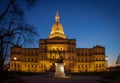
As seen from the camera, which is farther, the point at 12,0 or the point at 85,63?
the point at 85,63

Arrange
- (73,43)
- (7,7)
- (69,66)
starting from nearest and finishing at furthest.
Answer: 1. (7,7)
2. (69,66)
3. (73,43)

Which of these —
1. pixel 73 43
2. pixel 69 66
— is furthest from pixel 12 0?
pixel 73 43

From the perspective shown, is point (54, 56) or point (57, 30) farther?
→ point (57, 30)

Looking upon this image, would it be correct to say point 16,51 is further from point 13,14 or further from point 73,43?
point 13,14

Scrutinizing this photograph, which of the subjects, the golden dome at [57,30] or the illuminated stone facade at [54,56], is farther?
the golden dome at [57,30]

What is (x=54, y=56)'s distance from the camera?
127062mm

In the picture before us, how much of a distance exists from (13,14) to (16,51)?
110 meters

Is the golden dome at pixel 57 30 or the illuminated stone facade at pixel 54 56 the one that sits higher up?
the golden dome at pixel 57 30

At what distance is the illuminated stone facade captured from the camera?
128625mm

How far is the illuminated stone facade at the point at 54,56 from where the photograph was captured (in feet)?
422

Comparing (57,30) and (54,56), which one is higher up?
(57,30)

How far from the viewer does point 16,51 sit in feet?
449

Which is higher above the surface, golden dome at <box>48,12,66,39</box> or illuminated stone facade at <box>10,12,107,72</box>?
golden dome at <box>48,12,66,39</box>

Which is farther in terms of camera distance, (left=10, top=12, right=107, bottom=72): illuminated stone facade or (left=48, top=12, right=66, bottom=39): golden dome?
(left=48, top=12, right=66, bottom=39): golden dome
